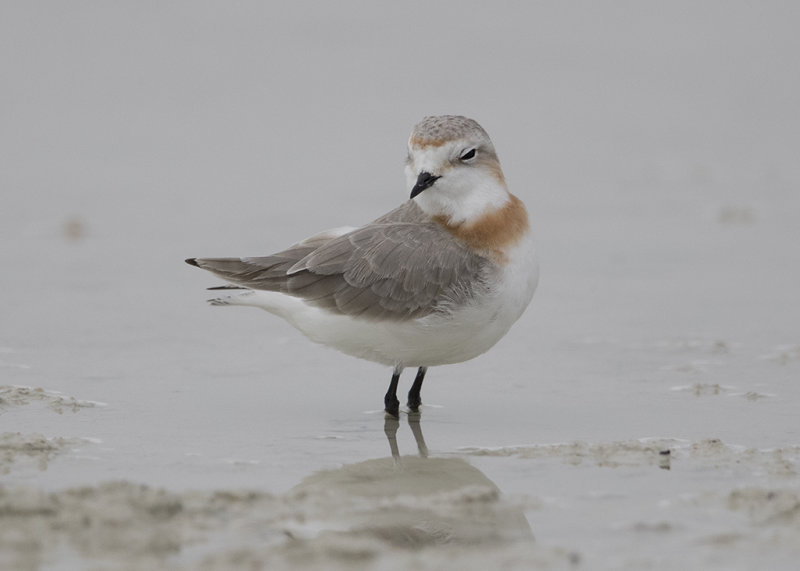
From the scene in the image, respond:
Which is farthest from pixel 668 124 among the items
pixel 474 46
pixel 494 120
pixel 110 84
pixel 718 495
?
pixel 718 495

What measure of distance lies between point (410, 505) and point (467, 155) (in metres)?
2.49

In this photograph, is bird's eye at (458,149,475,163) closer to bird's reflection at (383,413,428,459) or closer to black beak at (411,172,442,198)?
black beak at (411,172,442,198)

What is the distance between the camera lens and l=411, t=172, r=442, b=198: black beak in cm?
729

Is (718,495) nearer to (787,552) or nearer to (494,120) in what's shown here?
(787,552)

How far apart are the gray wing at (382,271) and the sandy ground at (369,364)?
0.73 m

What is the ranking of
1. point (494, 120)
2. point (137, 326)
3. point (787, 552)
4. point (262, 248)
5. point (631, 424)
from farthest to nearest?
point (494, 120)
point (262, 248)
point (137, 326)
point (631, 424)
point (787, 552)

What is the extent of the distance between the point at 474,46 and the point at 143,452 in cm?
1095

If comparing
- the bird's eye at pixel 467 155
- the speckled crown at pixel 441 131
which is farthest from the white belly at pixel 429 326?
the speckled crown at pixel 441 131

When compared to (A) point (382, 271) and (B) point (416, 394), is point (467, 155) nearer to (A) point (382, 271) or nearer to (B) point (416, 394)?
(A) point (382, 271)

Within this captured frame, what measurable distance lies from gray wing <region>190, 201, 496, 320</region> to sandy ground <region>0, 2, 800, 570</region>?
2.41 feet

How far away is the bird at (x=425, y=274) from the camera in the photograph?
7.46m

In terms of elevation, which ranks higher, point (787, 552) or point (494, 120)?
point (494, 120)

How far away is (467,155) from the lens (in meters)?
7.60

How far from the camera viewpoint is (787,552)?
5.32 m
